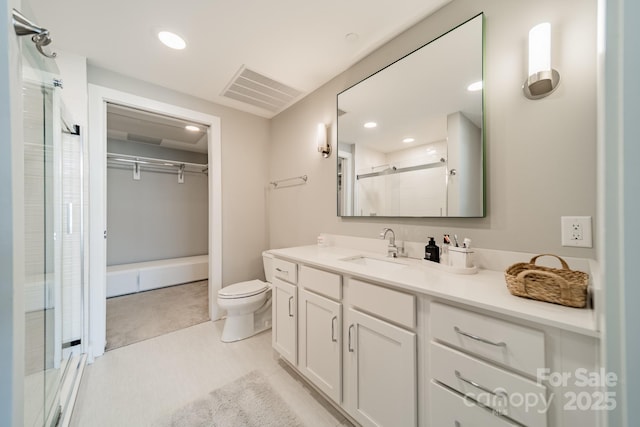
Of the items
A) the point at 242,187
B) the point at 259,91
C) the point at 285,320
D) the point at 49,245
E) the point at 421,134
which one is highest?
the point at 259,91

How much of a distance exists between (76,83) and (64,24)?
44cm

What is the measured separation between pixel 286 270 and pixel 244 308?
0.77 metres

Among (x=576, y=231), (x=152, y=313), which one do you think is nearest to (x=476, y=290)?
(x=576, y=231)

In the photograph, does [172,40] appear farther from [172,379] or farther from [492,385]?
[492,385]

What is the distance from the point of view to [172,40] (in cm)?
164

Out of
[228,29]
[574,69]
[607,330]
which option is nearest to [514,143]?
[574,69]

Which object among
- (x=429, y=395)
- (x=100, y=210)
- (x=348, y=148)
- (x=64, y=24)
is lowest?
(x=429, y=395)

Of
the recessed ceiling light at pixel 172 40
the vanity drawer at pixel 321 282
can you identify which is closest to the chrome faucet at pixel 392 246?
the vanity drawer at pixel 321 282

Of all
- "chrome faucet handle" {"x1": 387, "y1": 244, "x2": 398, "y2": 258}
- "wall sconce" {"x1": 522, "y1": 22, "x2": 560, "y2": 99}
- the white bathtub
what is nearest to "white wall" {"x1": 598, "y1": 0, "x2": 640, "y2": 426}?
"wall sconce" {"x1": 522, "y1": 22, "x2": 560, "y2": 99}

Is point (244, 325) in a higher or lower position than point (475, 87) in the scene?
lower

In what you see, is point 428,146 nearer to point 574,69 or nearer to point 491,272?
point 574,69

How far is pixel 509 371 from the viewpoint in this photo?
74 cm

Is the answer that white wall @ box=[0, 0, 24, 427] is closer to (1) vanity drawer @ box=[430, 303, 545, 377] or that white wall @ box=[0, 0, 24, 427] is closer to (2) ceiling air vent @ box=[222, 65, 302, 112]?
(1) vanity drawer @ box=[430, 303, 545, 377]

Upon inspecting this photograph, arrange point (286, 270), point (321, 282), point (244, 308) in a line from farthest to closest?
1. point (244, 308)
2. point (286, 270)
3. point (321, 282)
